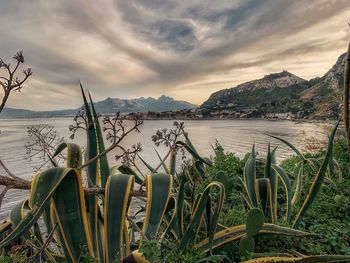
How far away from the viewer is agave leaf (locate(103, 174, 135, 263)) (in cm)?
143

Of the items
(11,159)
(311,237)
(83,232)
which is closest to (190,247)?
(83,232)

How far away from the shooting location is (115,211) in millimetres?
1456

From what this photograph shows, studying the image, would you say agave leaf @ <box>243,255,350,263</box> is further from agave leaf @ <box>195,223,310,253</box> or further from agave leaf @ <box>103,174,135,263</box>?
agave leaf @ <box>103,174,135,263</box>

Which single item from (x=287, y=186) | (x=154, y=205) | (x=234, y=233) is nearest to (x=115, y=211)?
(x=154, y=205)

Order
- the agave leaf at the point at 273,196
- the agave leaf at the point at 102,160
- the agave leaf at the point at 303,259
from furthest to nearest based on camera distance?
the agave leaf at the point at 273,196
the agave leaf at the point at 102,160
the agave leaf at the point at 303,259

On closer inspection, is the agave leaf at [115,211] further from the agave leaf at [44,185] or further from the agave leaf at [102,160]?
the agave leaf at [102,160]

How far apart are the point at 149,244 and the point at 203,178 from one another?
2.48 metres

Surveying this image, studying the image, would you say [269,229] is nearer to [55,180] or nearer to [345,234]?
[345,234]

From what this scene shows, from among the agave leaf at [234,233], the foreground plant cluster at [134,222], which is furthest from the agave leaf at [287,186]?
the agave leaf at [234,233]

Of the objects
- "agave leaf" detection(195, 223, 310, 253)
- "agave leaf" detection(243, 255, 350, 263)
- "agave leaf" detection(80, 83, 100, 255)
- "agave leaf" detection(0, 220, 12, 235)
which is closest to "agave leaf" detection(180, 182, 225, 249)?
"agave leaf" detection(195, 223, 310, 253)

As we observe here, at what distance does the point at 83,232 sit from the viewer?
4.77ft

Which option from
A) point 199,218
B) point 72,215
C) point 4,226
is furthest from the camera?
point 4,226

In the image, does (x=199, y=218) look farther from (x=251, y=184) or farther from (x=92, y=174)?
(x=251, y=184)

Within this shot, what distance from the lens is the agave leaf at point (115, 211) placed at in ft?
4.71
